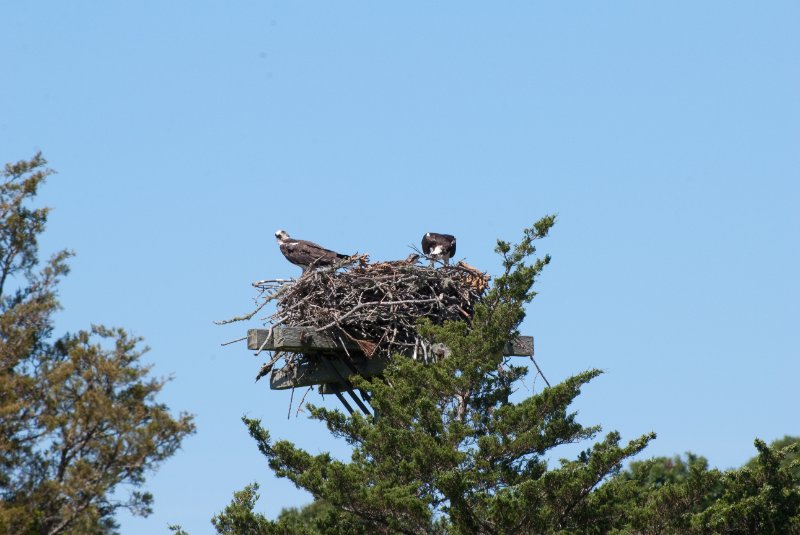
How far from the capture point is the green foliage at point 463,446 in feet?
48.1

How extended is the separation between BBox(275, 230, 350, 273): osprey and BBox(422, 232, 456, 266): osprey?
153 cm

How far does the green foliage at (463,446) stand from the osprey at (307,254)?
79.3 inches

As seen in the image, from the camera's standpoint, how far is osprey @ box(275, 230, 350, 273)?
56.7 ft

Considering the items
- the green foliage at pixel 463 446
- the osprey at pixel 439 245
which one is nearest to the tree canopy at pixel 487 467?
the green foliage at pixel 463 446

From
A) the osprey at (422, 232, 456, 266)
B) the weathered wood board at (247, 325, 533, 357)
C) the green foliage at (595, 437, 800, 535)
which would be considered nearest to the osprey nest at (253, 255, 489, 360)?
the weathered wood board at (247, 325, 533, 357)

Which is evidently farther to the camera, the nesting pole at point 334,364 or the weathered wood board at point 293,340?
the nesting pole at point 334,364

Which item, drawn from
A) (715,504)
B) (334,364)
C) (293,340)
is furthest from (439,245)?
(715,504)

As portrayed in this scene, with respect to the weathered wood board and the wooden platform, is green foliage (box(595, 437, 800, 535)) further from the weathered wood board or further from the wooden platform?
the weathered wood board

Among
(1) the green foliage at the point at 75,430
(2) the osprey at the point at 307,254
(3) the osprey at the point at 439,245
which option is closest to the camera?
(1) the green foliage at the point at 75,430

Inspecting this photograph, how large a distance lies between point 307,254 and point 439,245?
1957 millimetres

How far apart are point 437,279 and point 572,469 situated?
3.09 meters

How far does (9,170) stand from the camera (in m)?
13.4

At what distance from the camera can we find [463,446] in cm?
1529

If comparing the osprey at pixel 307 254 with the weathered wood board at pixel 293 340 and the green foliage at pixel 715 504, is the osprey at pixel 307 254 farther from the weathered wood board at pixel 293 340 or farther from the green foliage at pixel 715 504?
the green foliage at pixel 715 504
